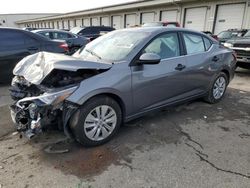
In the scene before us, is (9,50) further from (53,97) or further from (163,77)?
(163,77)

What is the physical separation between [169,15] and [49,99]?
20.1 metres

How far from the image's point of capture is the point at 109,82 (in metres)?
3.14

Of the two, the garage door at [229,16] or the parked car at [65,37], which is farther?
the garage door at [229,16]

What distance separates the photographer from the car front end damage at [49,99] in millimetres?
2855

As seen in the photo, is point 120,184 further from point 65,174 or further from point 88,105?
point 88,105

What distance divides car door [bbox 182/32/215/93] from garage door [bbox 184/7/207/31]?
14721 mm

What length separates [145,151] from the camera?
3.17m

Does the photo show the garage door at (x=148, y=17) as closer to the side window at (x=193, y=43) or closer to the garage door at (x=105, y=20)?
the garage door at (x=105, y=20)

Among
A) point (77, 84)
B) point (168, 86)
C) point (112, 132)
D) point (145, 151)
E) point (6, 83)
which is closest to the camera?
point (77, 84)

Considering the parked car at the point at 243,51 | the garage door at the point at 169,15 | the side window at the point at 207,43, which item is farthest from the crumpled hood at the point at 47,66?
the garage door at the point at 169,15

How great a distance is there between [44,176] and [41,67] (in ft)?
4.81

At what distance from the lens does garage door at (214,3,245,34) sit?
15617mm

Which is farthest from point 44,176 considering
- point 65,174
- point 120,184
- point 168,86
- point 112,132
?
point 168,86

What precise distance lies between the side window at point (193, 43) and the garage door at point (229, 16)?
13.2m
